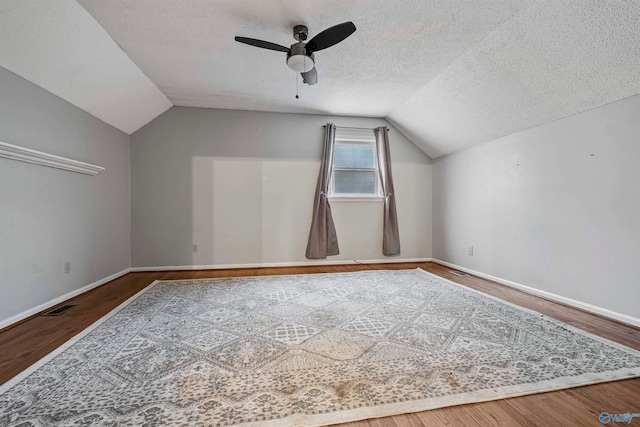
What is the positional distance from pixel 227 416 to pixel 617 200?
324 centimetres

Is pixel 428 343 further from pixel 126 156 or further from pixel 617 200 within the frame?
pixel 126 156

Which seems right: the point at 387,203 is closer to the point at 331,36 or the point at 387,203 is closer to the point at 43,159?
the point at 331,36

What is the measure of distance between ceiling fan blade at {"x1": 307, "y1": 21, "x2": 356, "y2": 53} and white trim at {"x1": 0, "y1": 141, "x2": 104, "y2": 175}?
8.05 ft

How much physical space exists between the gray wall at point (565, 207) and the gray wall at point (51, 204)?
4908 mm

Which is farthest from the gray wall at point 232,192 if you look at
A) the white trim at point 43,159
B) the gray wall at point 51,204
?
the white trim at point 43,159

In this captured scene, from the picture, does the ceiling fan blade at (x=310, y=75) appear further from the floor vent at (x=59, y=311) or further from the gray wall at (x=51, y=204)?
the floor vent at (x=59, y=311)

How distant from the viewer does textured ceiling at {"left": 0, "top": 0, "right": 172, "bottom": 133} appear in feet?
6.33

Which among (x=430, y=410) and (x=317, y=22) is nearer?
(x=430, y=410)

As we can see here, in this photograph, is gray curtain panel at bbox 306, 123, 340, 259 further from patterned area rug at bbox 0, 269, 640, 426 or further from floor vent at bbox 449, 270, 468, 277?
floor vent at bbox 449, 270, 468, 277

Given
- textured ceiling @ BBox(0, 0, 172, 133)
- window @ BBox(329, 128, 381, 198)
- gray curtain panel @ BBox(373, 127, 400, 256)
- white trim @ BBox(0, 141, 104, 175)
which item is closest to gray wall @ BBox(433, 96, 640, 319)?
gray curtain panel @ BBox(373, 127, 400, 256)

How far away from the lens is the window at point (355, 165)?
14.9 ft

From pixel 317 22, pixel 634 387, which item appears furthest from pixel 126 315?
pixel 634 387

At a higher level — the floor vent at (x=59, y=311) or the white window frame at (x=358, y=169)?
the white window frame at (x=358, y=169)

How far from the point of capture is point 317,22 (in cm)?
227
